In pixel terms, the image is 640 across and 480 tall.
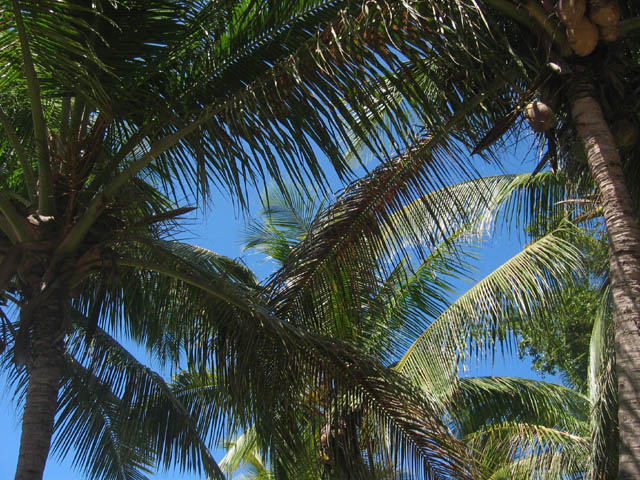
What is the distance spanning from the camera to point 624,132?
13.5 ft

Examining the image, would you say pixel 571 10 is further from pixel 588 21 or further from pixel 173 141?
pixel 173 141

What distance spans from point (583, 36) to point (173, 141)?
7.97ft

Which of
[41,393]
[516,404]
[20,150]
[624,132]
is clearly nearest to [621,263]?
[624,132]

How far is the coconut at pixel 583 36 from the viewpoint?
373 centimetres

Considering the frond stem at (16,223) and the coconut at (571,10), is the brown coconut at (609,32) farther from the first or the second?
the frond stem at (16,223)

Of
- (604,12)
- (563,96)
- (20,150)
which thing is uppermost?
(604,12)

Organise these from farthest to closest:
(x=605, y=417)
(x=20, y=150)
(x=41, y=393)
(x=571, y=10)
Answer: (x=605, y=417), (x=20, y=150), (x=41, y=393), (x=571, y=10)

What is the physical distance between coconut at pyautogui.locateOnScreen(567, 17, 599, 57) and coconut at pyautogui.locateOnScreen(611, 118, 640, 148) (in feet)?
1.68

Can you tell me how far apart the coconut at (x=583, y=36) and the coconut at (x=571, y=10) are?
36mm

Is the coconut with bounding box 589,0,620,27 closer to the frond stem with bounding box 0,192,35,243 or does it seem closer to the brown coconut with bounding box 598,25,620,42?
the brown coconut with bounding box 598,25,620,42

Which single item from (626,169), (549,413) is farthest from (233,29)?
(549,413)

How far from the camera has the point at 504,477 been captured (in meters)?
7.84

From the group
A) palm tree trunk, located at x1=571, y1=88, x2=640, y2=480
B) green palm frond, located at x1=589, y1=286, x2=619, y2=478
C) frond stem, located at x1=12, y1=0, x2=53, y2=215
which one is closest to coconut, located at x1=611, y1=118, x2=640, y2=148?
palm tree trunk, located at x1=571, y1=88, x2=640, y2=480

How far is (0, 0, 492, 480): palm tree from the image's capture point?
3.91 meters
